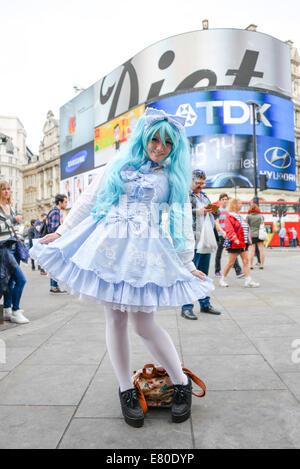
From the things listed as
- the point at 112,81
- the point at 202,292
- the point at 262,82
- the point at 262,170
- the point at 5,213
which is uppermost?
Result: the point at 112,81

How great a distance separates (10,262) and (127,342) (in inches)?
106

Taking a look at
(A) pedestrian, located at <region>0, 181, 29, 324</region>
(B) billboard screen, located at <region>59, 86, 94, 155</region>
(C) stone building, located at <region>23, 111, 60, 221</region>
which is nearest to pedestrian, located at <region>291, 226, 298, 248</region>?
(A) pedestrian, located at <region>0, 181, 29, 324</region>

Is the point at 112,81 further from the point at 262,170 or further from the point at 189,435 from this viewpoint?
the point at 189,435

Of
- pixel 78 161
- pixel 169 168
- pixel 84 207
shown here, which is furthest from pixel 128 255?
pixel 78 161

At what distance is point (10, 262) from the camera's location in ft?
14.0

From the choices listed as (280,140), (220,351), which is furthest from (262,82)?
(220,351)

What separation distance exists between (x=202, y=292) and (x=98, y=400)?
0.95 metres

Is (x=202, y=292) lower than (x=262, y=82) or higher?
lower

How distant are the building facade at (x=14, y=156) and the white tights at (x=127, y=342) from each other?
85285 millimetres

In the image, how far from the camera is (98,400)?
2262 millimetres

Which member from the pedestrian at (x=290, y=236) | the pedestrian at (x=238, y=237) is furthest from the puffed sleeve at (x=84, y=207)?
the pedestrian at (x=290, y=236)

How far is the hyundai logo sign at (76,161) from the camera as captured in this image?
47.5 meters

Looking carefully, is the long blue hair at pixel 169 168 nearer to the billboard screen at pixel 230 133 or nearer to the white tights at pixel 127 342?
the white tights at pixel 127 342
